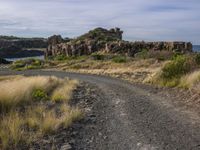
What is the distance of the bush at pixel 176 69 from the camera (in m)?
25.4

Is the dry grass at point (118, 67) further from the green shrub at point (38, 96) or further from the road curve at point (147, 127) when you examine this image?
the road curve at point (147, 127)

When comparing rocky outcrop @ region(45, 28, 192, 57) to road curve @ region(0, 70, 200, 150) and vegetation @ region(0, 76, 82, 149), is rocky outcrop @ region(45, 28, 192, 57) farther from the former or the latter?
vegetation @ region(0, 76, 82, 149)

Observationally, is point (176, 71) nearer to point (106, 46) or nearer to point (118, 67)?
point (118, 67)

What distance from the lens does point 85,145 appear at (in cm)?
997

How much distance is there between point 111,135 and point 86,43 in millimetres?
92205

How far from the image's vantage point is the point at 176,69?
25719mm

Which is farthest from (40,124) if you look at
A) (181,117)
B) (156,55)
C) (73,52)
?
(73,52)

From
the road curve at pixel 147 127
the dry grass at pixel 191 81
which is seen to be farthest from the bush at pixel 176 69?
the road curve at pixel 147 127

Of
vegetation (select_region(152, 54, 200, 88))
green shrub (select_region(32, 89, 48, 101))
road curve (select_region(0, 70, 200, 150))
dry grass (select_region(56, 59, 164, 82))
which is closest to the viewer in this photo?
road curve (select_region(0, 70, 200, 150))

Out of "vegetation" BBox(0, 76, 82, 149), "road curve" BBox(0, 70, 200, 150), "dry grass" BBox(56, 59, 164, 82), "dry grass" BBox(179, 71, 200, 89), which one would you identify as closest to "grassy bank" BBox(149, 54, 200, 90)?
"dry grass" BBox(179, 71, 200, 89)

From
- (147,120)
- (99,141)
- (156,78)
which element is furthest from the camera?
(156,78)

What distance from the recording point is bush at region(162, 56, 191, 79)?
25.4 metres

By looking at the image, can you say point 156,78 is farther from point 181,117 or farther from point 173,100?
point 181,117

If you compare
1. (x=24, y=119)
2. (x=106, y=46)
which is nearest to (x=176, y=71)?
(x=24, y=119)
